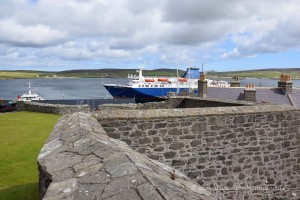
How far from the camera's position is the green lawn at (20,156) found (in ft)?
27.0

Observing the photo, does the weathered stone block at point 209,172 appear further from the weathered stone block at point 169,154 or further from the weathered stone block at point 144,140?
the weathered stone block at point 144,140

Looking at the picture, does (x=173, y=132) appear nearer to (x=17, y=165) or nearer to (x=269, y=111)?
(x=269, y=111)

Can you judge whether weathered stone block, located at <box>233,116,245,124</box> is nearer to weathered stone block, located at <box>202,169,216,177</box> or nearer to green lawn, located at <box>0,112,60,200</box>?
weathered stone block, located at <box>202,169,216,177</box>

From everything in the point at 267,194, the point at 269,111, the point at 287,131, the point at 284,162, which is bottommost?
the point at 267,194

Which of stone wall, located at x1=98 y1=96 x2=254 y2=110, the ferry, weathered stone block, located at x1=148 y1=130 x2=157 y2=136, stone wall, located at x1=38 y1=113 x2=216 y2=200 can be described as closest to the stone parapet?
weathered stone block, located at x1=148 y1=130 x2=157 y2=136

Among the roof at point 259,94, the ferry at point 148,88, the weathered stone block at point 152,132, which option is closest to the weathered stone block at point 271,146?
the weathered stone block at point 152,132

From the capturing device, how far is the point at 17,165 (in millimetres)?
10500

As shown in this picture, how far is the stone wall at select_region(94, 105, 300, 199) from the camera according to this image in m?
8.06

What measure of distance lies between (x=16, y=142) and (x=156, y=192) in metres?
12.6

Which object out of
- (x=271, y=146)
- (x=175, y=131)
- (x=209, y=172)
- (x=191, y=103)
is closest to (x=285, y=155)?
(x=271, y=146)

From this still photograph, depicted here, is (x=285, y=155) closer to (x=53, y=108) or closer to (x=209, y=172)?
(x=209, y=172)

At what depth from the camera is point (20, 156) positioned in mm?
11586

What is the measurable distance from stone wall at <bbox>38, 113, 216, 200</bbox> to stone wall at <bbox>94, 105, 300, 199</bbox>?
3303 millimetres

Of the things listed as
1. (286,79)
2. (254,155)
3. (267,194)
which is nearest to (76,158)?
(254,155)
